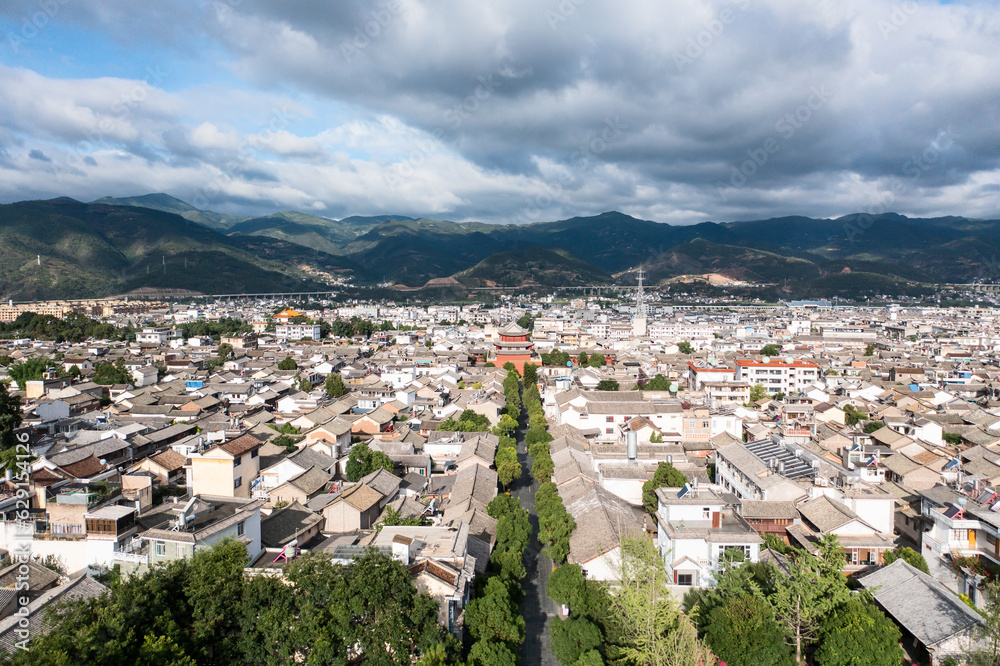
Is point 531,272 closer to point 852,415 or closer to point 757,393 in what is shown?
point 757,393

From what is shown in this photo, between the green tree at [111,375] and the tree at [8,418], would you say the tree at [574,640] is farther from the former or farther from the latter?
the green tree at [111,375]

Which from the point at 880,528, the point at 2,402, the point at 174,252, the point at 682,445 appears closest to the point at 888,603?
the point at 880,528

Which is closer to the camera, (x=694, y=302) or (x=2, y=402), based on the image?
(x=2, y=402)

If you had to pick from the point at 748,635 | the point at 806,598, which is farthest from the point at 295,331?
the point at 806,598

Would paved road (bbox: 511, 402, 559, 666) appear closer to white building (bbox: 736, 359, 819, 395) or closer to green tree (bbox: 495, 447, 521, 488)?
green tree (bbox: 495, 447, 521, 488)

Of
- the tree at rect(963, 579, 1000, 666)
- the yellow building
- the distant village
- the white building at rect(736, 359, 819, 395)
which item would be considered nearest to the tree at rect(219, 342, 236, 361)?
the distant village

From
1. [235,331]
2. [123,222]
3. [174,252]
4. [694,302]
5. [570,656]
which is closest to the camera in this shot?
[570,656]

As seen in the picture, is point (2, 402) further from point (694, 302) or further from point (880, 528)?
point (694, 302)

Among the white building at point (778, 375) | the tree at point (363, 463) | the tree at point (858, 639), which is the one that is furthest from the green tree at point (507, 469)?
the white building at point (778, 375)
